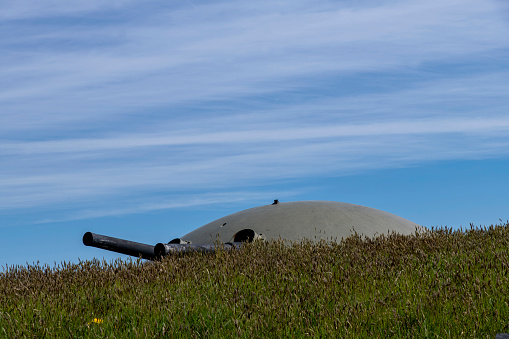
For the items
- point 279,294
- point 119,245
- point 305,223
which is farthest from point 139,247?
point 305,223

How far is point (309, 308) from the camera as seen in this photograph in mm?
5164

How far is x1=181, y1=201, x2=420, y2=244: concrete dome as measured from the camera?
1018 cm

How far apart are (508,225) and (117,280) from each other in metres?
6.58

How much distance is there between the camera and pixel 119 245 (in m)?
8.05

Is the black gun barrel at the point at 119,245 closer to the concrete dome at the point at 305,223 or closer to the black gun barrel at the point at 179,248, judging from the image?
the black gun barrel at the point at 179,248

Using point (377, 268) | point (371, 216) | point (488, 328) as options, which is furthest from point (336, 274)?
point (371, 216)

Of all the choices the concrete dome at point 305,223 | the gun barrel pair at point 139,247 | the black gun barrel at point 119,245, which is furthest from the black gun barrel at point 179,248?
the concrete dome at point 305,223

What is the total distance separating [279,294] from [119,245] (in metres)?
3.29

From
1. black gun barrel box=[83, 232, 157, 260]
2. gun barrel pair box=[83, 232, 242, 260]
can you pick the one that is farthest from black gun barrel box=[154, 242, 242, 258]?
black gun barrel box=[83, 232, 157, 260]

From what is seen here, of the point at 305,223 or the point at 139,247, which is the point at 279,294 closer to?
the point at 139,247

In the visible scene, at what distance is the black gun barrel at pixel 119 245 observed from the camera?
780cm

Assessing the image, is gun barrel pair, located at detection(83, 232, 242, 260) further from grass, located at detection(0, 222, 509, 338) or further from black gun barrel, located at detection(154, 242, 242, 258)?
grass, located at detection(0, 222, 509, 338)

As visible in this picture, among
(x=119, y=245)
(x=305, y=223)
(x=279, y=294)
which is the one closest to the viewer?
(x=279, y=294)

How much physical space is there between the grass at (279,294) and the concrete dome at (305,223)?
2.23 m
